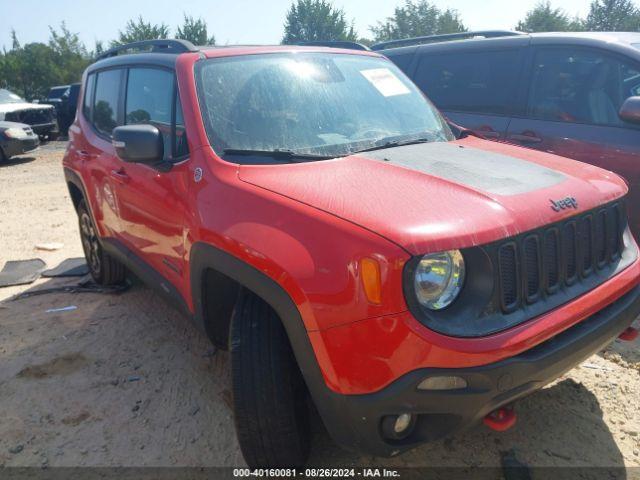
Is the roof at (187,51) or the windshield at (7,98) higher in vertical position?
the roof at (187,51)

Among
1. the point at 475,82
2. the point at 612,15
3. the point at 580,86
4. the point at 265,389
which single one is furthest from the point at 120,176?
the point at 612,15

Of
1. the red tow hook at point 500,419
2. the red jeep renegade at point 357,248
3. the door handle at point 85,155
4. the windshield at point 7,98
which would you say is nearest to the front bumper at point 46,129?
the windshield at point 7,98

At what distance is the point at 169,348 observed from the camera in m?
3.52

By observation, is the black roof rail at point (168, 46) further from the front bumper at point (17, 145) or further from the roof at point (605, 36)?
the front bumper at point (17, 145)

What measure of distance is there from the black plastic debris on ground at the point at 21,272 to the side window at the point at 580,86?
4.63 m

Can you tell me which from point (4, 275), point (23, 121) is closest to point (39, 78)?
point (23, 121)

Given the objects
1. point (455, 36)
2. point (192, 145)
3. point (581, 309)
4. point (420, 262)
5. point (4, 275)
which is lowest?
point (4, 275)

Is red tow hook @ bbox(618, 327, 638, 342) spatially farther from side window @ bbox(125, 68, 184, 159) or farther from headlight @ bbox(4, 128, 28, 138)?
headlight @ bbox(4, 128, 28, 138)

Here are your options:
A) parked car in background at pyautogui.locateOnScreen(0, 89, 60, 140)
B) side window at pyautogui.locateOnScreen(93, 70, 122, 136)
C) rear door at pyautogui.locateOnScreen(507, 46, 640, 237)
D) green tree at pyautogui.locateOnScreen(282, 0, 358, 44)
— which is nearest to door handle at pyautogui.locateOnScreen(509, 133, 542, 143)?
rear door at pyautogui.locateOnScreen(507, 46, 640, 237)

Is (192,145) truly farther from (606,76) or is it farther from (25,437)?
(606,76)

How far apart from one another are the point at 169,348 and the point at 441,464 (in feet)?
6.35

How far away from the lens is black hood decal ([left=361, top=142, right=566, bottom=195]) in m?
2.14

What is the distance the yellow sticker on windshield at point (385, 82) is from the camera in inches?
126

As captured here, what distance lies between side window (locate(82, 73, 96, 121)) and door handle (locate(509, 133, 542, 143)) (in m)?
3.36
